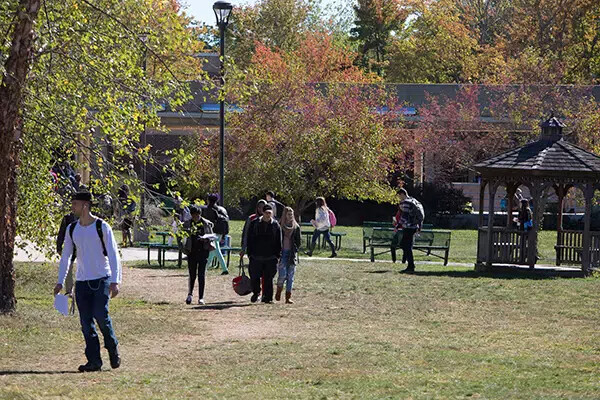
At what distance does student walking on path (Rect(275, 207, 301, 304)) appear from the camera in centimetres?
1883

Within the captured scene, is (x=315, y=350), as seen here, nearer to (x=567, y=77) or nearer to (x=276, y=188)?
(x=276, y=188)

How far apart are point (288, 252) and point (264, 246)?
62 cm

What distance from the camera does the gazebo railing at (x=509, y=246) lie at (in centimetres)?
2577

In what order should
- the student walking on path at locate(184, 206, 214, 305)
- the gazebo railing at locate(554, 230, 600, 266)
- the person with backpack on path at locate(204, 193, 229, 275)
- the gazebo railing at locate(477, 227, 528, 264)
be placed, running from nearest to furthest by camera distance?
1. the student walking on path at locate(184, 206, 214, 305)
2. the person with backpack on path at locate(204, 193, 229, 275)
3. the gazebo railing at locate(477, 227, 528, 264)
4. the gazebo railing at locate(554, 230, 600, 266)

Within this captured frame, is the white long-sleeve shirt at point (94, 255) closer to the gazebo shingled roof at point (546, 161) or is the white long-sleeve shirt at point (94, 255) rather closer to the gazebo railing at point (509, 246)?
the gazebo shingled roof at point (546, 161)

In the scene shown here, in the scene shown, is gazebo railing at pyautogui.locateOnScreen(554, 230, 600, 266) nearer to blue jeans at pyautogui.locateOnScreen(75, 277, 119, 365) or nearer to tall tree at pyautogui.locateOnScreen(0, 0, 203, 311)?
tall tree at pyautogui.locateOnScreen(0, 0, 203, 311)

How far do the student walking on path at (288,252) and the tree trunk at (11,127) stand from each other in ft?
16.0

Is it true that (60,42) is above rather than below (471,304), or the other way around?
above

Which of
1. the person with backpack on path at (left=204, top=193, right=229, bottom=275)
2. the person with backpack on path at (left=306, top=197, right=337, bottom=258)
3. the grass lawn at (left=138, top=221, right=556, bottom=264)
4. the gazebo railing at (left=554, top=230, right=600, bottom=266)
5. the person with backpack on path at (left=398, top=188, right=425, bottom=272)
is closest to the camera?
the person with backpack on path at (left=204, top=193, right=229, bottom=275)

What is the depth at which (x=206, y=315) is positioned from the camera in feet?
55.8

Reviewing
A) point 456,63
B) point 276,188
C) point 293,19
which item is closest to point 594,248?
point 276,188

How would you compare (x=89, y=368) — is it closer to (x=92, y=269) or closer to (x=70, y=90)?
(x=92, y=269)

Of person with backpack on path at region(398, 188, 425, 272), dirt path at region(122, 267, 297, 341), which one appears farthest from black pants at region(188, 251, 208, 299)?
person with backpack on path at region(398, 188, 425, 272)

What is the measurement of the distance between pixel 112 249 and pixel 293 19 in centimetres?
6139
